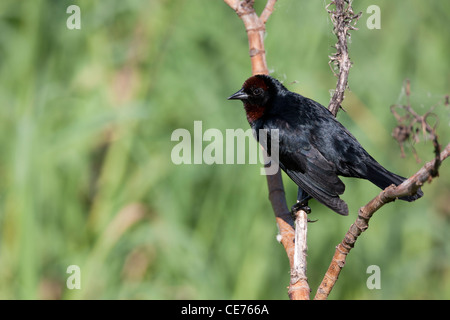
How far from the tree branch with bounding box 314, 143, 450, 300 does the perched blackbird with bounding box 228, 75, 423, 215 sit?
28.8 inches

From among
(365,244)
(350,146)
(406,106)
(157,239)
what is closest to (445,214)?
(365,244)

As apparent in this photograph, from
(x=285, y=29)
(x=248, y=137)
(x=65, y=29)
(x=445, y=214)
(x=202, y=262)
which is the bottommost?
(x=202, y=262)

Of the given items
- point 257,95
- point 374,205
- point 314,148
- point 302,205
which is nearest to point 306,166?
→ point 314,148

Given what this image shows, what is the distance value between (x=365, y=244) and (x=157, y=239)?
1.01m

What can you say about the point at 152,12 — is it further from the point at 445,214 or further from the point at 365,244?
the point at 445,214

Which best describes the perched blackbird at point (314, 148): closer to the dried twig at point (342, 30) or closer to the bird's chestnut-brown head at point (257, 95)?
the bird's chestnut-brown head at point (257, 95)

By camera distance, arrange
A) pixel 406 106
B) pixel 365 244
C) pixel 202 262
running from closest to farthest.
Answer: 1. pixel 406 106
2. pixel 202 262
3. pixel 365 244

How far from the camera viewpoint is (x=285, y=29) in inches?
98.0

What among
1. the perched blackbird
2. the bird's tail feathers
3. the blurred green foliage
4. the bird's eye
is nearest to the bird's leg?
the perched blackbird

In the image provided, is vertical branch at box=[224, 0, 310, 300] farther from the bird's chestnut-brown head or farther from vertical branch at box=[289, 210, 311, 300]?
the bird's chestnut-brown head

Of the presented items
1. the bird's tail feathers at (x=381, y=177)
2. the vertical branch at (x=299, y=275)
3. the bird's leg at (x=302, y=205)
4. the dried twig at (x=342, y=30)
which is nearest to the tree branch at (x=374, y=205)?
the vertical branch at (x=299, y=275)

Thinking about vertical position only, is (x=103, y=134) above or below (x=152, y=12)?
below

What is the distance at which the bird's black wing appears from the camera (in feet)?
6.51

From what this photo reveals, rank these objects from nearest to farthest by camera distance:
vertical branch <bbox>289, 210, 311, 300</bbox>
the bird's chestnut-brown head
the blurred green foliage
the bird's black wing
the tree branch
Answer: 1. the tree branch
2. vertical branch <bbox>289, 210, 311, 300</bbox>
3. the bird's black wing
4. the bird's chestnut-brown head
5. the blurred green foliage
